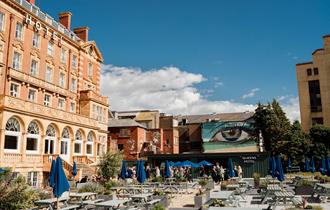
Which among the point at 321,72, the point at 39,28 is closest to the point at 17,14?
the point at 39,28

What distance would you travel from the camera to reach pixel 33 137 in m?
27.5

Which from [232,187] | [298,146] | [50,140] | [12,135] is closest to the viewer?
[232,187]

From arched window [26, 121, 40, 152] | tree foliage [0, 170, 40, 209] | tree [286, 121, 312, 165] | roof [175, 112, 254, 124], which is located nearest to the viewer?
tree foliage [0, 170, 40, 209]

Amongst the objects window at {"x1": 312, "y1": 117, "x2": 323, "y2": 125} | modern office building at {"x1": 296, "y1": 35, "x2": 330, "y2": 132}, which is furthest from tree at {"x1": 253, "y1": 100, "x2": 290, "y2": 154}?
window at {"x1": 312, "y1": 117, "x2": 323, "y2": 125}

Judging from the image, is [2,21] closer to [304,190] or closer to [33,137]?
[33,137]

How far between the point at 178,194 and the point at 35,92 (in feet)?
56.7

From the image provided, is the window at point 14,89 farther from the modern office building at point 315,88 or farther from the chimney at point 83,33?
the modern office building at point 315,88

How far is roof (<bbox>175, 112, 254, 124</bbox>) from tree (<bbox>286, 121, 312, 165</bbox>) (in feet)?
46.2

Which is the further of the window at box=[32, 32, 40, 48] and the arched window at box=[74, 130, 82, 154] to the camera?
the arched window at box=[74, 130, 82, 154]

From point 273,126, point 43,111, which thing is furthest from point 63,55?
point 273,126

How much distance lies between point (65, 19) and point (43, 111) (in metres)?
16.1

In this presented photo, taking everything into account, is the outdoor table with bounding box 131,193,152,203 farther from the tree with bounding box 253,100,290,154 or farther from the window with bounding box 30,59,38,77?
the tree with bounding box 253,100,290,154

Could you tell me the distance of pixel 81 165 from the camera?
32.2 metres

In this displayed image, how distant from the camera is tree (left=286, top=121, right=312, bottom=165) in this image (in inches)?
1983
